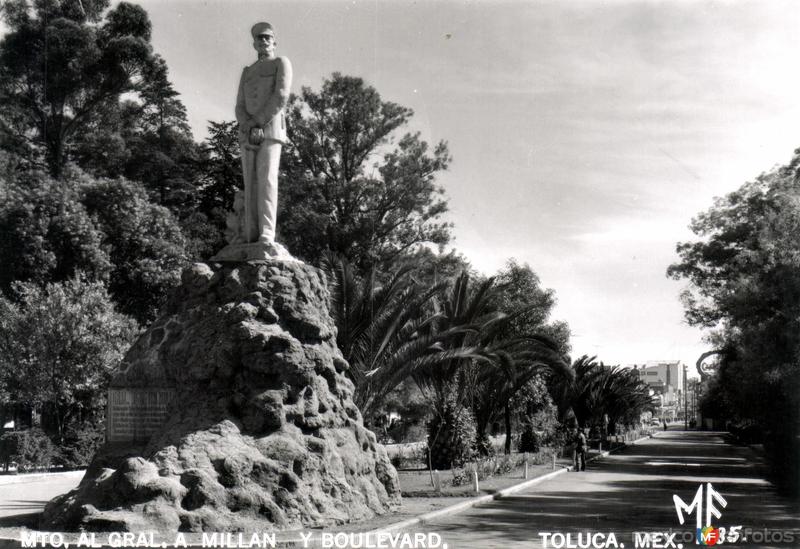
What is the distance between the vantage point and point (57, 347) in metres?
24.1

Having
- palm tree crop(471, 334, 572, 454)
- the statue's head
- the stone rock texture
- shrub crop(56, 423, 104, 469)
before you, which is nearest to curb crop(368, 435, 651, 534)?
the stone rock texture

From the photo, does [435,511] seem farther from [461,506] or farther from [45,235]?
[45,235]

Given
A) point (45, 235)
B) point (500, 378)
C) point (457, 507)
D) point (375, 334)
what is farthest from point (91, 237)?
point (457, 507)

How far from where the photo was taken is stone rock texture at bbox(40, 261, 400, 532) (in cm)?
972

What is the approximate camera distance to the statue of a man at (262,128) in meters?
13.1

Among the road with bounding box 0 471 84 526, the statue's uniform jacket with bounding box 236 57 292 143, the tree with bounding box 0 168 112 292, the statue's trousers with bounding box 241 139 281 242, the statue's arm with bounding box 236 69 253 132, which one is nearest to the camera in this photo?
the road with bounding box 0 471 84 526

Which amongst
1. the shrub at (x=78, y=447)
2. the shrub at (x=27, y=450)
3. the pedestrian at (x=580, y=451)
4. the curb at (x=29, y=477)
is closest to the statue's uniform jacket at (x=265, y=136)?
the curb at (x=29, y=477)

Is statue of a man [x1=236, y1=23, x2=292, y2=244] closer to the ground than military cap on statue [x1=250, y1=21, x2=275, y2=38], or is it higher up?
closer to the ground

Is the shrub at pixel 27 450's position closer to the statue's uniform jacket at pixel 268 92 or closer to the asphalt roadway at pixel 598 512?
the asphalt roadway at pixel 598 512

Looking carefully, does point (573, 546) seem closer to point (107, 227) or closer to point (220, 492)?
point (220, 492)

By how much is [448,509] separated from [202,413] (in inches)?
185

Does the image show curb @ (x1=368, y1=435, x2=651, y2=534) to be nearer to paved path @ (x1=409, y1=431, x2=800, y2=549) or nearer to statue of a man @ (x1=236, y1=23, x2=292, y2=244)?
paved path @ (x1=409, y1=431, x2=800, y2=549)

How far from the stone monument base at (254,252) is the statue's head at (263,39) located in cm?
279

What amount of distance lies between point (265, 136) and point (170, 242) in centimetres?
1989
